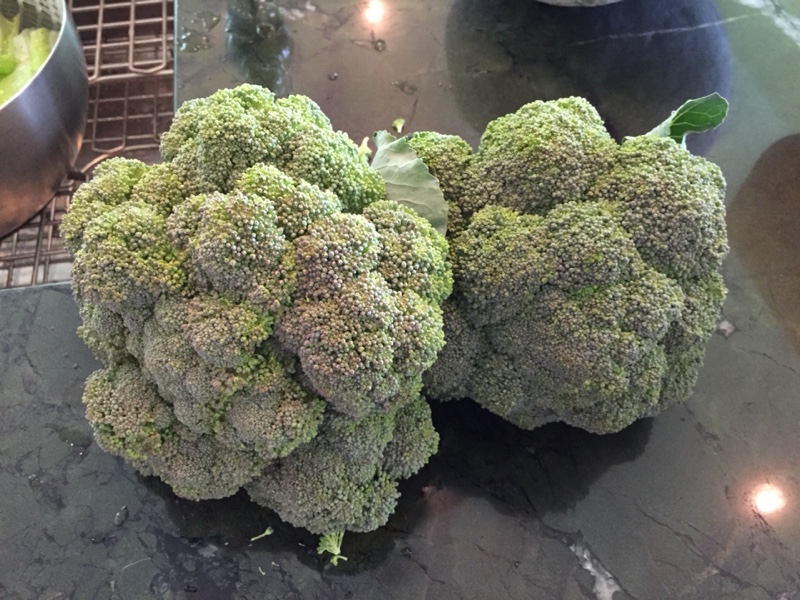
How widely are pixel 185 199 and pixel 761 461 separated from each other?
2.84 ft

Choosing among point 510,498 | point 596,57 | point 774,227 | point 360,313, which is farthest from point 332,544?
point 596,57

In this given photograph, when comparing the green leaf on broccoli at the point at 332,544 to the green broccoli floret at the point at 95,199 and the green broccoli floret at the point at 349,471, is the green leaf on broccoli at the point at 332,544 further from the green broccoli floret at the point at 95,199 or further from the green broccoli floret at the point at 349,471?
the green broccoli floret at the point at 95,199

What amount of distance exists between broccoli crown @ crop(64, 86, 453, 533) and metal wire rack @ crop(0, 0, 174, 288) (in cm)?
42

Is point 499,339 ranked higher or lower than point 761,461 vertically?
higher

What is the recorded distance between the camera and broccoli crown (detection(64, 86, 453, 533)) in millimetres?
683

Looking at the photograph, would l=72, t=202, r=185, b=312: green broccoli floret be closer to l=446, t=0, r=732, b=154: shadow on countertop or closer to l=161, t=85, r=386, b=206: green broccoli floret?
l=161, t=85, r=386, b=206: green broccoli floret

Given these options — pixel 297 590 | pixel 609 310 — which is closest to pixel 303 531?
pixel 297 590

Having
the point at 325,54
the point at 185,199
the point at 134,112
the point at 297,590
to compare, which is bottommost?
the point at 297,590

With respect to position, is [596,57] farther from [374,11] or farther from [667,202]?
[667,202]

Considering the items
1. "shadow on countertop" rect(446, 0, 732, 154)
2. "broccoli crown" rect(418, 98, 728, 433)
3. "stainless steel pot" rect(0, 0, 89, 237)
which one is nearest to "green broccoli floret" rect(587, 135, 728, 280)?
"broccoli crown" rect(418, 98, 728, 433)

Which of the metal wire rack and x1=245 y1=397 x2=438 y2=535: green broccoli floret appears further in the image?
the metal wire rack

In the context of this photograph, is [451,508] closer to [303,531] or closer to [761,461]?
[303,531]

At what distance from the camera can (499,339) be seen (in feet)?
2.79

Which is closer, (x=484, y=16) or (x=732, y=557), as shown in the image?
(x=732, y=557)
